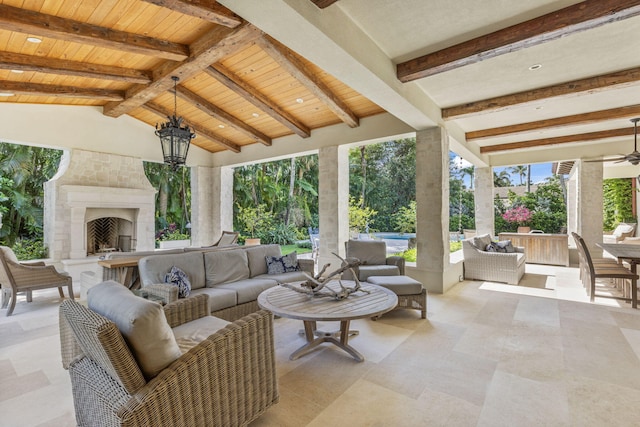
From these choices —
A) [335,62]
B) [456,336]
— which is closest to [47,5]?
[335,62]

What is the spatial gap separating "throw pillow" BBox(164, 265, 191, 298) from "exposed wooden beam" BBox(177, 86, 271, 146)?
366cm

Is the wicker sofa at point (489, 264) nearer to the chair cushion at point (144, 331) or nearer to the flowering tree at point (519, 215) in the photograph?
the flowering tree at point (519, 215)

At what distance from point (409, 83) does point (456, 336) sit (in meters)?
3.16

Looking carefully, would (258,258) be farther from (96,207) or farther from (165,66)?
(96,207)

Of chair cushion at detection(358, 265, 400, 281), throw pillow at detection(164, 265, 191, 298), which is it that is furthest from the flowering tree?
throw pillow at detection(164, 265, 191, 298)

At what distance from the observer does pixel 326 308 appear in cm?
273

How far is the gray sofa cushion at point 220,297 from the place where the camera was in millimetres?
3467

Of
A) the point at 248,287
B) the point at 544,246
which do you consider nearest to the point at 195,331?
the point at 248,287

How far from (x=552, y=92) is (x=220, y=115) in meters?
5.71

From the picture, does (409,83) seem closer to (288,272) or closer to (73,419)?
(288,272)

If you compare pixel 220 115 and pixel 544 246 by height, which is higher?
pixel 220 115

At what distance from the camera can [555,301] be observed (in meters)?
4.64

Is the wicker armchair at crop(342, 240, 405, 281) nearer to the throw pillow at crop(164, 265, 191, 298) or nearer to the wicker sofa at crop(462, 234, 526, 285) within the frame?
the wicker sofa at crop(462, 234, 526, 285)

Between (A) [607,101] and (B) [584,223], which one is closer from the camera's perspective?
(A) [607,101]
